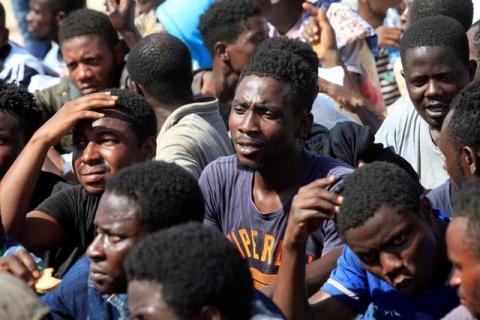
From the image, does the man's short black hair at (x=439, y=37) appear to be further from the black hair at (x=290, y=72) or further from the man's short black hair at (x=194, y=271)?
the man's short black hair at (x=194, y=271)

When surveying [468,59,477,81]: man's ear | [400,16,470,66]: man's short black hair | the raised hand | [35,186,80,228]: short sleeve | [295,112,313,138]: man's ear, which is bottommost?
the raised hand

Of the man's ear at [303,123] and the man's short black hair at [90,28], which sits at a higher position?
the man's ear at [303,123]

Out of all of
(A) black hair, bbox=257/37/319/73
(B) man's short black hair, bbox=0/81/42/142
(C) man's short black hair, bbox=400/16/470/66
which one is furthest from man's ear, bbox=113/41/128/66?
(C) man's short black hair, bbox=400/16/470/66

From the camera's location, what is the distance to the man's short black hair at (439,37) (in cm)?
679

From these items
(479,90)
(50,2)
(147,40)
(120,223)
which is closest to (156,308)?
(120,223)

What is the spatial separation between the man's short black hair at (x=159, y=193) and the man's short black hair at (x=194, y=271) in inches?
22.2

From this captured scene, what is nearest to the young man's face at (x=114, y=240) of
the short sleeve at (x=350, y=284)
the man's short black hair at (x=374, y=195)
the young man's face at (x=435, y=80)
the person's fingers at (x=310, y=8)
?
the man's short black hair at (x=374, y=195)

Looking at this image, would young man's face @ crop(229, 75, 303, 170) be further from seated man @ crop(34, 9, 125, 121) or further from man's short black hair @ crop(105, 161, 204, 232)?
seated man @ crop(34, 9, 125, 121)

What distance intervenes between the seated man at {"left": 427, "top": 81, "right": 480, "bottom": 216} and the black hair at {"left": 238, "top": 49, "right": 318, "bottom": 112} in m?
0.72

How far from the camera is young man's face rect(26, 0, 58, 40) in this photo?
10227mm

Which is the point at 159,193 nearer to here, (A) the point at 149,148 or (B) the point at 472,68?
(A) the point at 149,148

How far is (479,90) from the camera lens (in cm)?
555

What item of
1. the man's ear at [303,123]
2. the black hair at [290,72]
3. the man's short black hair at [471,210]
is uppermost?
the man's short black hair at [471,210]

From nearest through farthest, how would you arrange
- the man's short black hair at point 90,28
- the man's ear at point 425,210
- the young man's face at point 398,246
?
1. the young man's face at point 398,246
2. the man's ear at point 425,210
3. the man's short black hair at point 90,28
